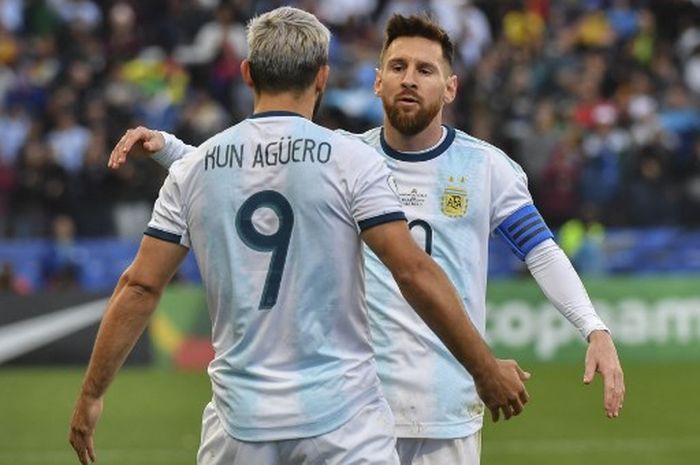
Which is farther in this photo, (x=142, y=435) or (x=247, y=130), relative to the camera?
(x=142, y=435)

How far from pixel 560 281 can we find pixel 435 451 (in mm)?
797

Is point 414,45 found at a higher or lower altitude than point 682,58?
lower

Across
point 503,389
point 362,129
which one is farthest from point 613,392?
point 362,129

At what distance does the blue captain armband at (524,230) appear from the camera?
6326 millimetres

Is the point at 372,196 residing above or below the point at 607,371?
above

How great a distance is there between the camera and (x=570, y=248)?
20297 millimetres

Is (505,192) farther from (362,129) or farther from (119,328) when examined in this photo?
(362,129)

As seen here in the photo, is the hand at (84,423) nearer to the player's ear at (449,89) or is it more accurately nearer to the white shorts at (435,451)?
the white shorts at (435,451)

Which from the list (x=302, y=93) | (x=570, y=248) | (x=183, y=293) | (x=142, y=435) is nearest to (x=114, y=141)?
(x=183, y=293)

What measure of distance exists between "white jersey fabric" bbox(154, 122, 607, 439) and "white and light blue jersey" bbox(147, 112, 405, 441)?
1.21 m

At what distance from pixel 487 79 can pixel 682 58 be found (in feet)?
10.3

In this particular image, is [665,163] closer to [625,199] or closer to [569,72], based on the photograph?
[625,199]

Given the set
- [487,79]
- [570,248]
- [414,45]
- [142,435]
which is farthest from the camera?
[487,79]

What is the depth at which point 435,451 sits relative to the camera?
21.0ft
